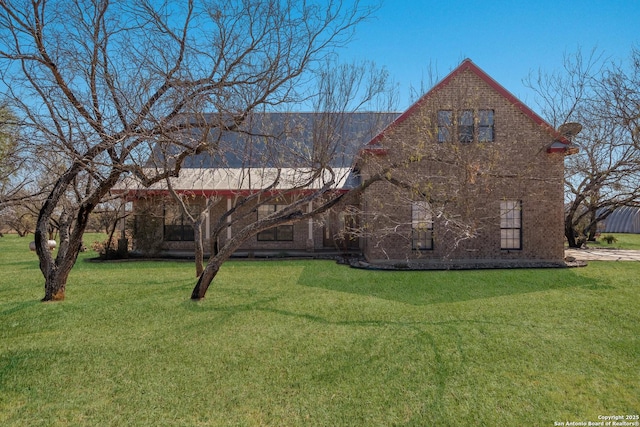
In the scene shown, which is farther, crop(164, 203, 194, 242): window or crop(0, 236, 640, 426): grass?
crop(164, 203, 194, 242): window

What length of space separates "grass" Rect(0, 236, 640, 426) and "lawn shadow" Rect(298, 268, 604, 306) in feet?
0.33

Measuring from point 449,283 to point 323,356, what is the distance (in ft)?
17.8

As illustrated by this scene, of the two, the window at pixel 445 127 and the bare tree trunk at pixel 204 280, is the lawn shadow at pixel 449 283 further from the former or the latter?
the window at pixel 445 127

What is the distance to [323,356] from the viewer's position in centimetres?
480

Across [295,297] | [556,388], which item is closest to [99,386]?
[295,297]

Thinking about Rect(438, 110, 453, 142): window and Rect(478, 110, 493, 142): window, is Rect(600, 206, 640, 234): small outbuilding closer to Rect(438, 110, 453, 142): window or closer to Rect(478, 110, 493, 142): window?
Rect(478, 110, 493, 142): window

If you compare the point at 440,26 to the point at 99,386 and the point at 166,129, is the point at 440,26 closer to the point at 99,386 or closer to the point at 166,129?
the point at 166,129

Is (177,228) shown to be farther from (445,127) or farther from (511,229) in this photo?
(511,229)

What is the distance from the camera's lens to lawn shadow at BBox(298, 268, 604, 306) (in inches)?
316

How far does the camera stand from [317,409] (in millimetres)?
3619

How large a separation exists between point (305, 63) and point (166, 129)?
107 inches

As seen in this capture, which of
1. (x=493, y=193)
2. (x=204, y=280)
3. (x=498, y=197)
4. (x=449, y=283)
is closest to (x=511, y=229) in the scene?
(x=498, y=197)

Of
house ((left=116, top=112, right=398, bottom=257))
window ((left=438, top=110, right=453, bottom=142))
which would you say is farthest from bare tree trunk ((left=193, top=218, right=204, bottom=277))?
window ((left=438, top=110, right=453, bottom=142))

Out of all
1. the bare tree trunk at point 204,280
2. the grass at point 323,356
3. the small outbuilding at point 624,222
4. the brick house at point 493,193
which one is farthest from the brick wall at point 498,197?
the small outbuilding at point 624,222
